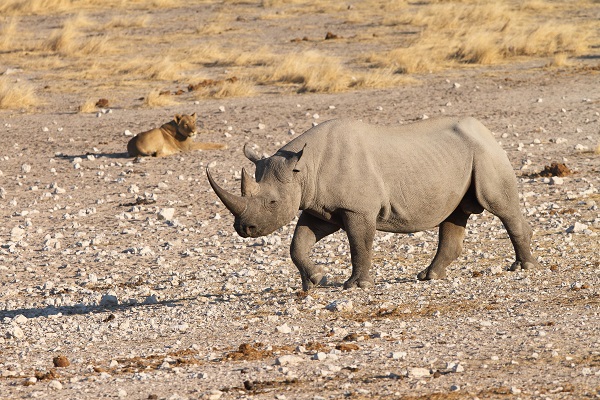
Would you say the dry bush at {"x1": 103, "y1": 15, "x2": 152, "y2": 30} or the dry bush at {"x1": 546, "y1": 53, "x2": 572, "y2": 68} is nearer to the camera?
the dry bush at {"x1": 546, "y1": 53, "x2": 572, "y2": 68}

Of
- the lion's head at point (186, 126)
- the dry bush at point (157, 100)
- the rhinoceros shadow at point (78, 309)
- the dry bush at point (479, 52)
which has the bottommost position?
the dry bush at point (157, 100)

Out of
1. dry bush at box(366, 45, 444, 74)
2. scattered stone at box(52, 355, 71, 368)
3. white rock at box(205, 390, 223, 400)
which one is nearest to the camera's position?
white rock at box(205, 390, 223, 400)

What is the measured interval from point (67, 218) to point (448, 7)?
19.1 m

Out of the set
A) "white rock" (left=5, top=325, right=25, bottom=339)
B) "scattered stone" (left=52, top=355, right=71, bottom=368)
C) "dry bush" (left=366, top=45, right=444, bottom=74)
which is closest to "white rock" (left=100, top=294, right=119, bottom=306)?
"white rock" (left=5, top=325, right=25, bottom=339)

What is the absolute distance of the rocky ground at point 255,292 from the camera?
23.8 ft

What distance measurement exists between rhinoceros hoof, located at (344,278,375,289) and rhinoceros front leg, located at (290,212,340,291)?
0.23 meters

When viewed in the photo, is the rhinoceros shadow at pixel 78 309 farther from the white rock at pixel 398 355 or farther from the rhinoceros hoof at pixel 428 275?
the white rock at pixel 398 355

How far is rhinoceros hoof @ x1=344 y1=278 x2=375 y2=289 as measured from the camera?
1002 cm

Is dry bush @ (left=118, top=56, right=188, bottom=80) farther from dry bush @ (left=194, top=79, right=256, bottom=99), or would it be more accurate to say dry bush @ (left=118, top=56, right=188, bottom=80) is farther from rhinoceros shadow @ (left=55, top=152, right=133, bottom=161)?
rhinoceros shadow @ (left=55, top=152, right=133, bottom=161)

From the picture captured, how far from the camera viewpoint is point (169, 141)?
18.2 m

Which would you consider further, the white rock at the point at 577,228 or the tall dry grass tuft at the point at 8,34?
the tall dry grass tuft at the point at 8,34

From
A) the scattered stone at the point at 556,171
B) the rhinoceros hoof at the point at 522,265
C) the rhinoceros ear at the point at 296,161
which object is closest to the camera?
the rhinoceros ear at the point at 296,161

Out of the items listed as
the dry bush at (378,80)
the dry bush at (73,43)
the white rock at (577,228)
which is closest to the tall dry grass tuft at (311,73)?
the dry bush at (378,80)

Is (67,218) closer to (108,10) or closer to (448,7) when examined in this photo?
(448,7)
